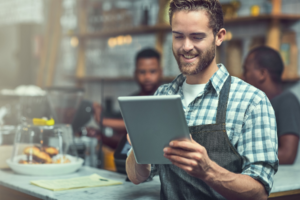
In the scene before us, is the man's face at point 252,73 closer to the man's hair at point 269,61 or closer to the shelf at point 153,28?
the man's hair at point 269,61

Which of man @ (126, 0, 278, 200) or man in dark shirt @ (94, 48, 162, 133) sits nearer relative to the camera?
man @ (126, 0, 278, 200)

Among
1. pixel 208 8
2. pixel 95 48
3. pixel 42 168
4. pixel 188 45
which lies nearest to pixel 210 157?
pixel 188 45

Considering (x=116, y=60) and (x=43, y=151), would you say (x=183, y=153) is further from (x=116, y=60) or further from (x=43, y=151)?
(x=116, y=60)

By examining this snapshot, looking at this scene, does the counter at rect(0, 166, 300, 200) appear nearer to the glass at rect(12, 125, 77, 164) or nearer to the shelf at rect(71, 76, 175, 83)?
the glass at rect(12, 125, 77, 164)

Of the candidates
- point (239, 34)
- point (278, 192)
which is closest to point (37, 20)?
point (239, 34)

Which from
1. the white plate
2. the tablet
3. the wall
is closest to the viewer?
the tablet

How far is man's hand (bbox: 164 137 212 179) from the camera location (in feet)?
3.53

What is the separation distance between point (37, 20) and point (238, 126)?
4990mm

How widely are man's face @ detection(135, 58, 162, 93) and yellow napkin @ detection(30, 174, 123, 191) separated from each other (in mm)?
1724

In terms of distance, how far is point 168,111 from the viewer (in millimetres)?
1062

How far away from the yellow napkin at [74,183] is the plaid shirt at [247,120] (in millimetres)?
520

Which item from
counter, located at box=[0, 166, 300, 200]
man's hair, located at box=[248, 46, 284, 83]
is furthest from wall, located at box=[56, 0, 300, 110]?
counter, located at box=[0, 166, 300, 200]

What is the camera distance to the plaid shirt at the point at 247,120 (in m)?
1.21

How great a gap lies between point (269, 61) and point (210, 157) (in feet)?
5.06
